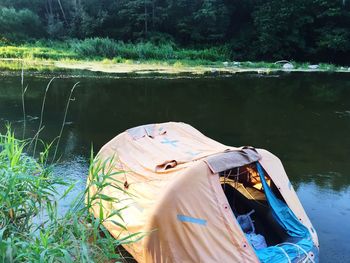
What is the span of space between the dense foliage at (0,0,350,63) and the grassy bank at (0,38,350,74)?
9.21ft

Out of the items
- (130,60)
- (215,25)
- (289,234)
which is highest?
(215,25)

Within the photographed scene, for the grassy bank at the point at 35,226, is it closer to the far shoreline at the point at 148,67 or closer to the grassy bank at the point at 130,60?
the far shoreline at the point at 148,67

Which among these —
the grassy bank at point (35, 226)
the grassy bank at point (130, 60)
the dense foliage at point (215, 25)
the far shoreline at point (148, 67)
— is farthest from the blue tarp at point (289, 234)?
the dense foliage at point (215, 25)

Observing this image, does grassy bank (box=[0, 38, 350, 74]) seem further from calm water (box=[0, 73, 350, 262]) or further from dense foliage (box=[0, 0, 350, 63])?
calm water (box=[0, 73, 350, 262])

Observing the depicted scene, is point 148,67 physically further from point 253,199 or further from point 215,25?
point 253,199

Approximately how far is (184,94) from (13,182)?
438 inches

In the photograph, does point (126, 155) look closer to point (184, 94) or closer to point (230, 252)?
point (230, 252)

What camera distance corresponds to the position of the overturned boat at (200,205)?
3.35m

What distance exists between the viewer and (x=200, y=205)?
3.47 m

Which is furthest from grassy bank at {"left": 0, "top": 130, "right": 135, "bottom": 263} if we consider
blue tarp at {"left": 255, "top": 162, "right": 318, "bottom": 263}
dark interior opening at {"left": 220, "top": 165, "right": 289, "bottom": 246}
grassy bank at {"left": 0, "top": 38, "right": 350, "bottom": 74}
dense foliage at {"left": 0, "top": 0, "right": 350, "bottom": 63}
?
dense foliage at {"left": 0, "top": 0, "right": 350, "bottom": 63}

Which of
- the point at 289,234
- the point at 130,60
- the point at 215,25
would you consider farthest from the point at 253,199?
the point at 215,25

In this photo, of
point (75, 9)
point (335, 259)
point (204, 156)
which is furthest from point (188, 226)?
point (75, 9)

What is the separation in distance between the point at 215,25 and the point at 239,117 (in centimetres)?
2023

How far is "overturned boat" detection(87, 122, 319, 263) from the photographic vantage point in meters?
3.35
